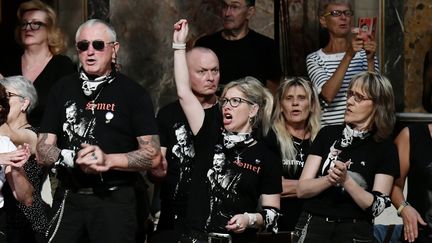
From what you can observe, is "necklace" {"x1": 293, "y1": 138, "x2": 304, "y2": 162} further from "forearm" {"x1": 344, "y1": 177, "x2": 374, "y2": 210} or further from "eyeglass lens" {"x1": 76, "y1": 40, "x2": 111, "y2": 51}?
"eyeglass lens" {"x1": 76, "y1": 40, "x2": 111, "y2": 51}

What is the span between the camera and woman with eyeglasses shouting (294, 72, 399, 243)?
29.9ft

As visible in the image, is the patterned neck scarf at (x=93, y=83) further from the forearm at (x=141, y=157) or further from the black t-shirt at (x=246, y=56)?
the black t-shirt at (x=246, y=56)

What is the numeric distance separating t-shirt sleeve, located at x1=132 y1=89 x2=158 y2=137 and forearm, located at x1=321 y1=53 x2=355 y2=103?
2.09 m

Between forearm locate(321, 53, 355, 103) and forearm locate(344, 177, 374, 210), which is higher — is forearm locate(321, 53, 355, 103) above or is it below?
above

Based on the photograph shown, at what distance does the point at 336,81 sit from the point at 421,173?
173 cm

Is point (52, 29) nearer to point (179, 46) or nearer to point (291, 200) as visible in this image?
point (179, 46)

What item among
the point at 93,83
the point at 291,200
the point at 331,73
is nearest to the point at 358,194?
the point at 291,200

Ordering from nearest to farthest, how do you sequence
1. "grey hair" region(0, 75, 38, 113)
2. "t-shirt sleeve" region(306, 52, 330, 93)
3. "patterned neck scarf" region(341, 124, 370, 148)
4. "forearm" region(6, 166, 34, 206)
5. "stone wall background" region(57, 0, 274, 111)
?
"forearm" region(6, 166, 34, 206) → "patterned neck scarf" region(341, 124, 370, 148) → "grey hair" region(0, 75, 38, 113) → "t-shirt sleeve" region(306, 52, 330, 93) → "stone wall background" region(57, 0, 274, 111)

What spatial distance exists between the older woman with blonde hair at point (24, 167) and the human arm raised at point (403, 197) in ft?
7.89

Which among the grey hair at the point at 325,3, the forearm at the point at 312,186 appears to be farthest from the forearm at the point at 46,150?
the grey hair at the point at 325,3

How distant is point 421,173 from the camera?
9.32 meters

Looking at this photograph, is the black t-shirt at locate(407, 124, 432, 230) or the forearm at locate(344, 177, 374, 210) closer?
the forearm at locate(344, 177, 374, 210)

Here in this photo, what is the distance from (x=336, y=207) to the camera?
30.1 ft

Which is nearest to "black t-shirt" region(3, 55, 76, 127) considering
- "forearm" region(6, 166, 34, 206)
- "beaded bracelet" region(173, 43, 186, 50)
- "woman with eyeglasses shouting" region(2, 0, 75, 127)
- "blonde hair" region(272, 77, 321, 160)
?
"woman with eyeglasses shouting" region(2, 0, 75, 127)
